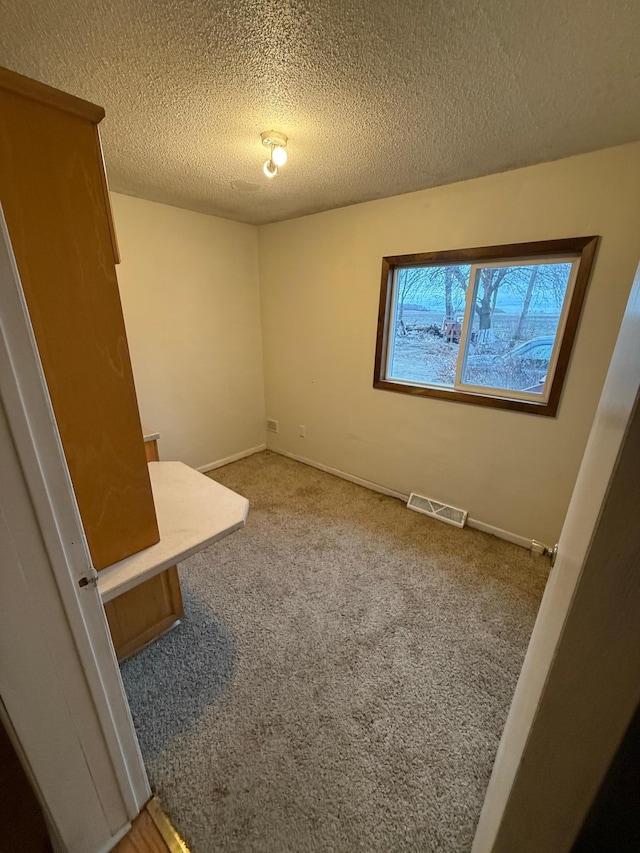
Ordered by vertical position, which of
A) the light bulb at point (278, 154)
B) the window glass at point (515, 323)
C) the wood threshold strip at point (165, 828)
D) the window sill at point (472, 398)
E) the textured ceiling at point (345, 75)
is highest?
the textured ceiling at point (345, 75)

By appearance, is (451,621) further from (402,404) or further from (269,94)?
(269,94)

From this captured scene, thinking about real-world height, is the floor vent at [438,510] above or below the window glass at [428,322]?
below

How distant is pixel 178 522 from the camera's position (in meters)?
1.20

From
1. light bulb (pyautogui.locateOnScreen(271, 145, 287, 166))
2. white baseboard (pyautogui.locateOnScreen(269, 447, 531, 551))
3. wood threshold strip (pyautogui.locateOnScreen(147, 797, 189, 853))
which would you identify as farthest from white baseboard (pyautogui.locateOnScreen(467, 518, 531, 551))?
light bulb (pyautogui.locateOnScreen(271, 145, 287, 166))

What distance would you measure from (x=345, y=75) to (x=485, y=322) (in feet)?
4.93

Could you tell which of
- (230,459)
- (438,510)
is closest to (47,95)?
(438,510)

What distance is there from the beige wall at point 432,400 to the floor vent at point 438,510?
0.24 ft

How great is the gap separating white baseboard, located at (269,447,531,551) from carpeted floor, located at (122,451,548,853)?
0.31 feet

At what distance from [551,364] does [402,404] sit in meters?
0.99

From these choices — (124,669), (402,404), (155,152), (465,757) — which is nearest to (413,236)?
(402,404)

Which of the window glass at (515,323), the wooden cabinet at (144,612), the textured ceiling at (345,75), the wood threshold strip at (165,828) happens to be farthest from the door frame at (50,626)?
the window glass at (515,323)

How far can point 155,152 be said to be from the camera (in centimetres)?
170

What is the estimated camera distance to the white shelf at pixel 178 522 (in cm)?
99

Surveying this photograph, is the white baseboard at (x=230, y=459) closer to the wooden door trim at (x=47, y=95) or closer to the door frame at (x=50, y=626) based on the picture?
the door frame at (x=50, y=626)
